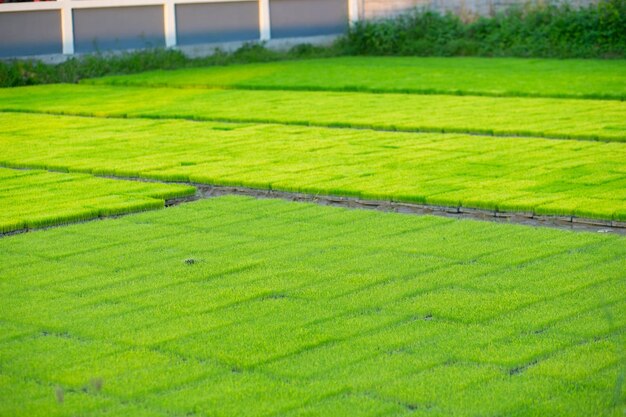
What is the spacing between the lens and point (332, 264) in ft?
23.4

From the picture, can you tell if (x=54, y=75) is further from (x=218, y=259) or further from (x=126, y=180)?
(x=218, y=259)

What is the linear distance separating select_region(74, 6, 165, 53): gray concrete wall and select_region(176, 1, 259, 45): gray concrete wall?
57 cm

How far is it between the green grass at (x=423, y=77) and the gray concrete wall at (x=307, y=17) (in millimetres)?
1717

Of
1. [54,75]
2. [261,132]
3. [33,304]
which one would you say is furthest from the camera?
[54,75]

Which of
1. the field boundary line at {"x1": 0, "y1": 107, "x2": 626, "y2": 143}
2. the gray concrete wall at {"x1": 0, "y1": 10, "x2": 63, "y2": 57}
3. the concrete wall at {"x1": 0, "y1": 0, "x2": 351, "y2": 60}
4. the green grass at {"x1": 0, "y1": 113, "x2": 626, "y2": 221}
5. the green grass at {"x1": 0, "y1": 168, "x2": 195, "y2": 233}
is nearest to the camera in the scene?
the green grass at {"x1": 0, "y1": 168, "x2": 195, "y2": 233}

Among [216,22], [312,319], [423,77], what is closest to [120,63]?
[216,22]

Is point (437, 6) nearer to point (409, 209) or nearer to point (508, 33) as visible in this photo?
point (508, 33)

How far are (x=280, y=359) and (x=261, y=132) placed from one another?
826 cm

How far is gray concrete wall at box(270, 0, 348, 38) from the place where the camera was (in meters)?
25.6

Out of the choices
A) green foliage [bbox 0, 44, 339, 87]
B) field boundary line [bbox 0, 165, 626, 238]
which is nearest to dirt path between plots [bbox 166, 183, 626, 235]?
field boundary line [bbox 0, 165, 626, 238]

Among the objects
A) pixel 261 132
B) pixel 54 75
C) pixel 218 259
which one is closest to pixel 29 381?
pixel 218 259

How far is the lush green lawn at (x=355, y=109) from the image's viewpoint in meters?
13.1

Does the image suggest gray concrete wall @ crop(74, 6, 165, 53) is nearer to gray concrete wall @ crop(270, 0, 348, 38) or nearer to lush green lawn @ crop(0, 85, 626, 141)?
gray concrete wall @ crop(270, 0, 348, 38)

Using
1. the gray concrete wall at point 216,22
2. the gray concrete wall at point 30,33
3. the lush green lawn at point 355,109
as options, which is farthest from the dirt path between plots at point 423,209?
the gray concrete wall at point 216,22
